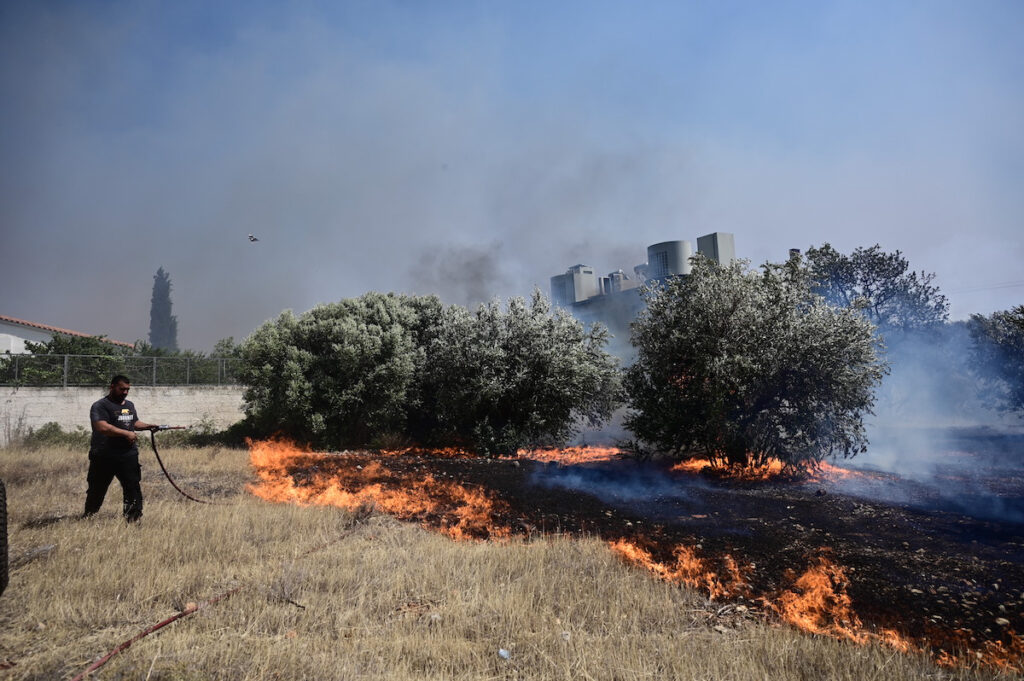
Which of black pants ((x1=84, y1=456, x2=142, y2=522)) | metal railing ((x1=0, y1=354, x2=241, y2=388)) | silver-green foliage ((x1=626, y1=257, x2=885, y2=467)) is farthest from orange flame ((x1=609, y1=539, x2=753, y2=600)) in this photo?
metal railing ((x1=0, y1=354, x2=241, y2=388))

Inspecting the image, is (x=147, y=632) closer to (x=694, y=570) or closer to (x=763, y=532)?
(x=694, y=570)

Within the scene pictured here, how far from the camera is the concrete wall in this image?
19.4m

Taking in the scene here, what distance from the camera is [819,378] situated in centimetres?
1274

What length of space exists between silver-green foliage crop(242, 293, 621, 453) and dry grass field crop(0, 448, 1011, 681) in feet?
32.4

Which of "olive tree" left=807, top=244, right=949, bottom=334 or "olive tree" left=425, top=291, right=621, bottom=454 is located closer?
"olive tree" left=425, top=291, right=621, bottom=454

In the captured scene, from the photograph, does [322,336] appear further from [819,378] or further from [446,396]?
[819,378]

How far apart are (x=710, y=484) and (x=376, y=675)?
1053cm

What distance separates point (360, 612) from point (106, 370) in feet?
76.6

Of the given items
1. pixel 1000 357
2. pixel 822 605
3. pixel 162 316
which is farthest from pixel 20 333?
pixel 162 316

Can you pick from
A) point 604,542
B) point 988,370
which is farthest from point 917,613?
point 988,370

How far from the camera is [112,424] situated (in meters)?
8.20

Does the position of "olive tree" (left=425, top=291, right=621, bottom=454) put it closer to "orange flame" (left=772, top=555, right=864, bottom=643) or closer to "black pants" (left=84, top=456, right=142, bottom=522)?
"black pants" (left=84, top=456, right=142, bottom=522)

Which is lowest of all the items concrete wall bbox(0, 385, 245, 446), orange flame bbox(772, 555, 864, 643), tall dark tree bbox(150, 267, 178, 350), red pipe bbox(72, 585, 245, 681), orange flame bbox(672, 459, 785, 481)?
orange flame bbox(772, 555, 864, 643)

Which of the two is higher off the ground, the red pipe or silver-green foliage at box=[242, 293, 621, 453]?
silver-green foliage at box=[242, 293, 621, 453]
